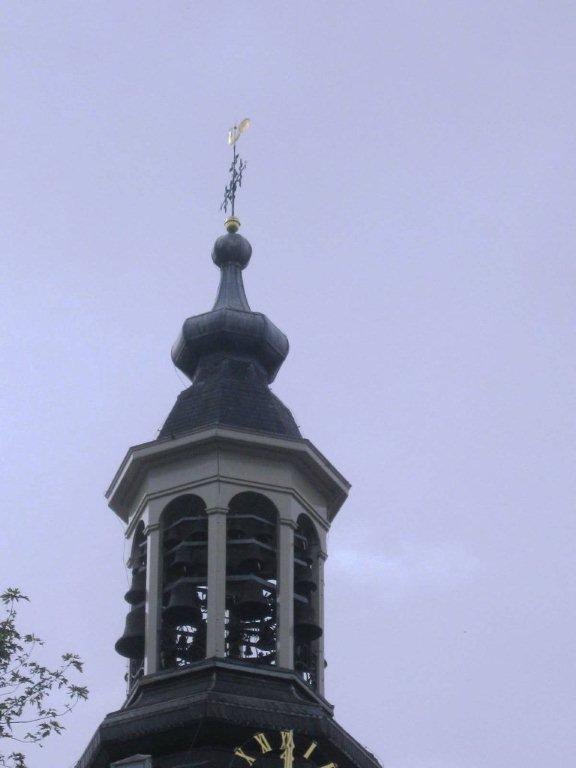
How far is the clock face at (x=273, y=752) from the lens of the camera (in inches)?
1420

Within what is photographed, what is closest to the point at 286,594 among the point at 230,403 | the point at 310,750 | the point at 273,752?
the point at 310,750

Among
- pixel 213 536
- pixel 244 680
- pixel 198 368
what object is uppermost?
pixel 198 368

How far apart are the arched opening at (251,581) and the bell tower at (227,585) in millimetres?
25

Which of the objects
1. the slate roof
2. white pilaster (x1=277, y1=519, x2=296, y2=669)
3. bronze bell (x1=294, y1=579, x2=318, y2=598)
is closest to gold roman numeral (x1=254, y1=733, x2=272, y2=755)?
white pilaster (x1=277, y1=519, x2=296, y2=669)

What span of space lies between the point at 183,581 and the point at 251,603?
126 centimetres

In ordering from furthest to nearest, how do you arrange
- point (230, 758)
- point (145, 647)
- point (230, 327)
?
point (230, 327)
point (145, 647)
point (230, 758)

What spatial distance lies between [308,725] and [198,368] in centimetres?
967

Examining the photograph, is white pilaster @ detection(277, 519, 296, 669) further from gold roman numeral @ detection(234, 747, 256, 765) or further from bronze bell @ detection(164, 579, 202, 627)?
gold roman numeral @ detection(234, 747, 256, 765)

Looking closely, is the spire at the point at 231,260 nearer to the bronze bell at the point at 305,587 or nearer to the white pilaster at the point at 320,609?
the white pilaster at the point at 320,609

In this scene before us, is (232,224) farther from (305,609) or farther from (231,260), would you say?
(305,609)

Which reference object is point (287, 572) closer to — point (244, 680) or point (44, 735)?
point (244, 680)

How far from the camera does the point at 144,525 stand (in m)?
40.6

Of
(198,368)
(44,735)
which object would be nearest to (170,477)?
(198,368)

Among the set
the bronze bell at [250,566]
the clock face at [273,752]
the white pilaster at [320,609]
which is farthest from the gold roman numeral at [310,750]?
the bronze bell at [250,566]
